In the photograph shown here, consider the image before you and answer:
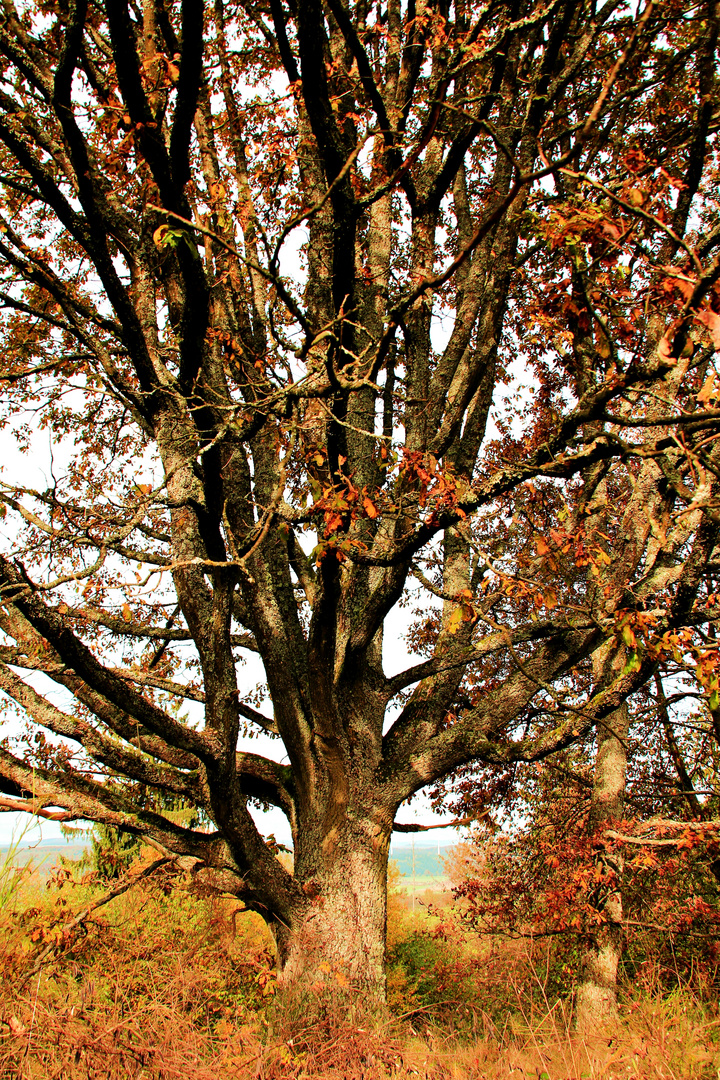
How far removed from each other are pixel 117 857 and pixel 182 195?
9.34 metres

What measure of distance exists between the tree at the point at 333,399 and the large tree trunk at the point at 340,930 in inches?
0.9

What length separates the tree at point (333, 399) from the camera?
13.4 feet

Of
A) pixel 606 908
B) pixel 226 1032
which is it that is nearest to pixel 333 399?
pixel 226 1032

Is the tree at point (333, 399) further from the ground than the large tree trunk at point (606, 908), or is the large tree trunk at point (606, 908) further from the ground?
the tree at point (333, 399)

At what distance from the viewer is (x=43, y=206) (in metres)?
7.15

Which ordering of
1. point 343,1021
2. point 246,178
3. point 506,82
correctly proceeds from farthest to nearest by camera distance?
point 246,178
point 506,82
point 343,1021

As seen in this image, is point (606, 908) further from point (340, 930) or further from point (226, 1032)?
point (226, 1032)

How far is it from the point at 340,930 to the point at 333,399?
433cm

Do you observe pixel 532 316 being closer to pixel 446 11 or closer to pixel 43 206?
pixel 446 11

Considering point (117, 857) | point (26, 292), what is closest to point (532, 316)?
point (26, 292)

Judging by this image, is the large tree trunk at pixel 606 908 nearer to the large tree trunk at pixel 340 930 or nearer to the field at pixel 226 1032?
the field at pixel 226 1032

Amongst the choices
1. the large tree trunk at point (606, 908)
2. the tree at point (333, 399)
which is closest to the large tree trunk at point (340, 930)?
the tree at point (333, 399)

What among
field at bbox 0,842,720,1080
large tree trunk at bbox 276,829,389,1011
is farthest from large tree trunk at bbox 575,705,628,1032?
large tree trunk at bbox 276,829,389,1011

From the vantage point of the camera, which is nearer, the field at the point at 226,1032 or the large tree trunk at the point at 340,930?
the field at the point at 226,1032
